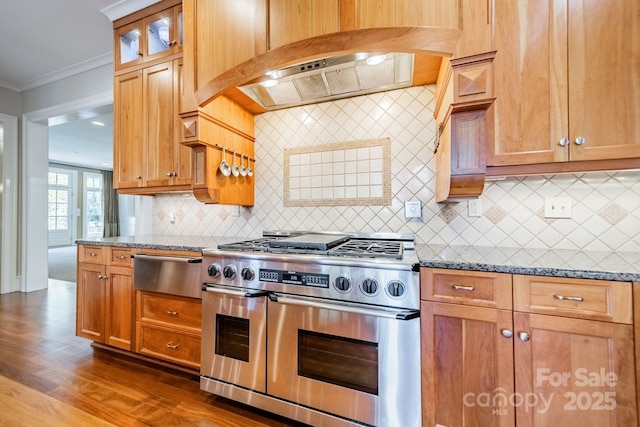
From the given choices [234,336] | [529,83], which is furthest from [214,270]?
[529,83]

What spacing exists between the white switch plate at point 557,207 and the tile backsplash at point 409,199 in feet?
0.07

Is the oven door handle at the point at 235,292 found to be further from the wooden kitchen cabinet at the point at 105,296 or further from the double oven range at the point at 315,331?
the wooden kitchen cabinet at the point at 105,296

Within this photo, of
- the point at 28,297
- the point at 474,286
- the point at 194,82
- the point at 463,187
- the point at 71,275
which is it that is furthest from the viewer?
the point at 71,275

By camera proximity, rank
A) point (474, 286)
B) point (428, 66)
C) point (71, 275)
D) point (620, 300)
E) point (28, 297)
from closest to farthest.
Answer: point (620, 300), point (474, 286), point (428, 66), point (28, 297), point (71, 275)

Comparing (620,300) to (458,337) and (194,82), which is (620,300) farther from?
(194,82)

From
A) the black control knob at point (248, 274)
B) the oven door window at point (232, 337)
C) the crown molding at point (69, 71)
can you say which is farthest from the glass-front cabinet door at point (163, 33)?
the oven door window at point (232, 337)

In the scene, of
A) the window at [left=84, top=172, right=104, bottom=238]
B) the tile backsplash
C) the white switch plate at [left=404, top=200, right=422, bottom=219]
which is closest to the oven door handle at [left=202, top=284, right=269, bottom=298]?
the tile backsplash

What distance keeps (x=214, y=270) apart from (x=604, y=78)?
2.11m

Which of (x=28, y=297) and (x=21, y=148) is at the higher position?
(x=21, y=148)

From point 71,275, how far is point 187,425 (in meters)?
5.15

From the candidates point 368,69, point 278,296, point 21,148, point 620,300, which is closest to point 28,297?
point 21,148

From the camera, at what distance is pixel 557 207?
1.53 m

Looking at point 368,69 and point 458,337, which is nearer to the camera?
point 458,337

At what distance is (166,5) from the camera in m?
2.21
